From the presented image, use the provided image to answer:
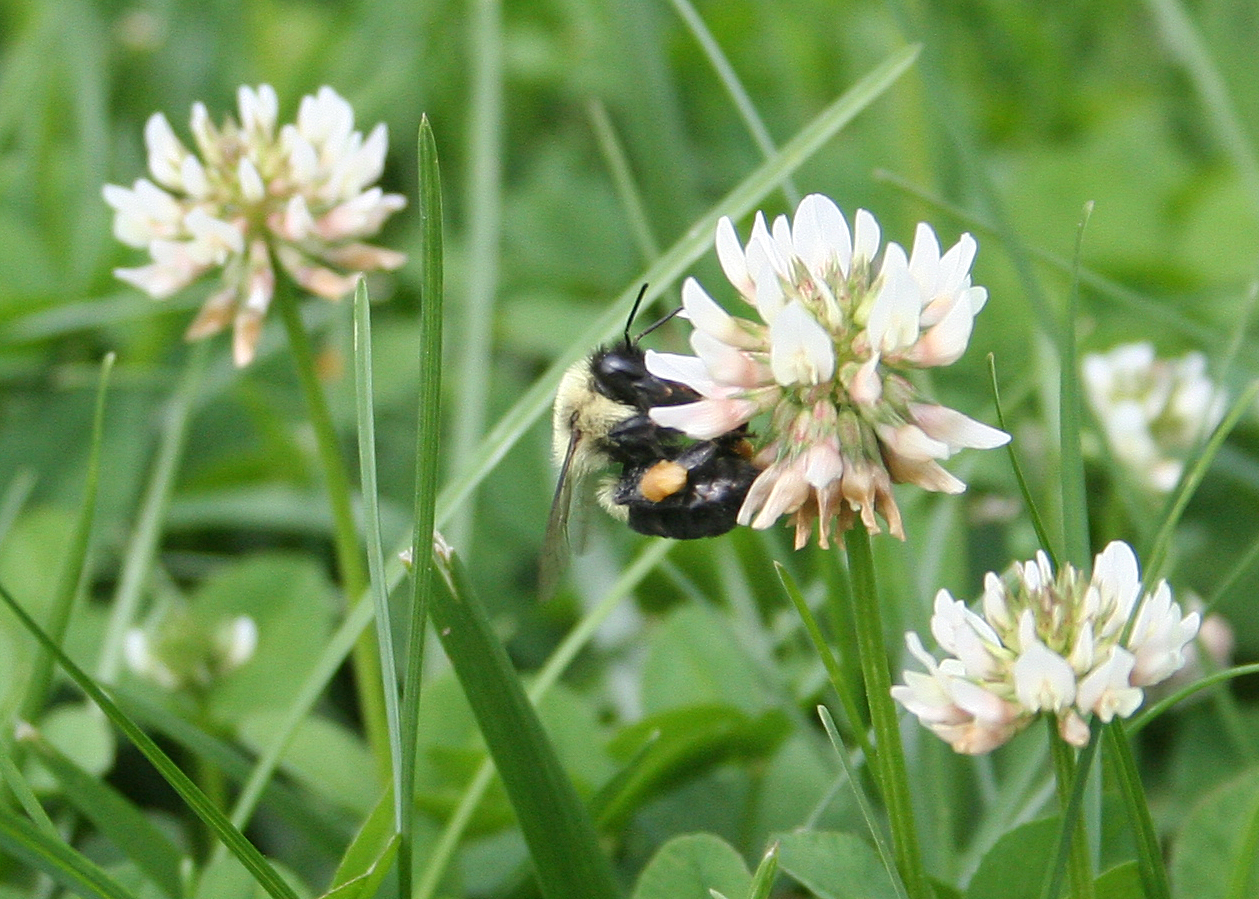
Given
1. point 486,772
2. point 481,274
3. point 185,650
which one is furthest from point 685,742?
point 481,274

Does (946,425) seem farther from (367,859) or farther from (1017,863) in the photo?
(367,859)

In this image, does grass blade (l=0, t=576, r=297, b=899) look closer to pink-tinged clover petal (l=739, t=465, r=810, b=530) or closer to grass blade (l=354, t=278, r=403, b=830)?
grass blade (l=354, t=278, r=403, b=830)

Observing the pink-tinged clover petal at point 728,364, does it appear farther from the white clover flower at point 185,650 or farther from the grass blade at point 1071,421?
the white clover flower at point 185,650

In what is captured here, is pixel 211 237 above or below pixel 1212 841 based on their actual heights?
above

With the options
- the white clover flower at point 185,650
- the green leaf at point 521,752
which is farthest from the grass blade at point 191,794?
the white clover flower at point 185,650

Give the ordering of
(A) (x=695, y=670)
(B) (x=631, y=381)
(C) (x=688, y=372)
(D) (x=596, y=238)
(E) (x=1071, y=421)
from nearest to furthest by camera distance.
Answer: (C) (x=688, y=372), (E) (x=1071, y=421), (B) (x=631, y=381), (A) (x=695, y=670), (D) (x=596, y=238)

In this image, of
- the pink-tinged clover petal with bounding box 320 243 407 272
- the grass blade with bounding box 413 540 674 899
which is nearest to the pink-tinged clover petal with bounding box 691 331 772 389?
the grass blade with bounding box 413 540 674 899

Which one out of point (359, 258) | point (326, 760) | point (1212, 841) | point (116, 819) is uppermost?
point (359, 258)
